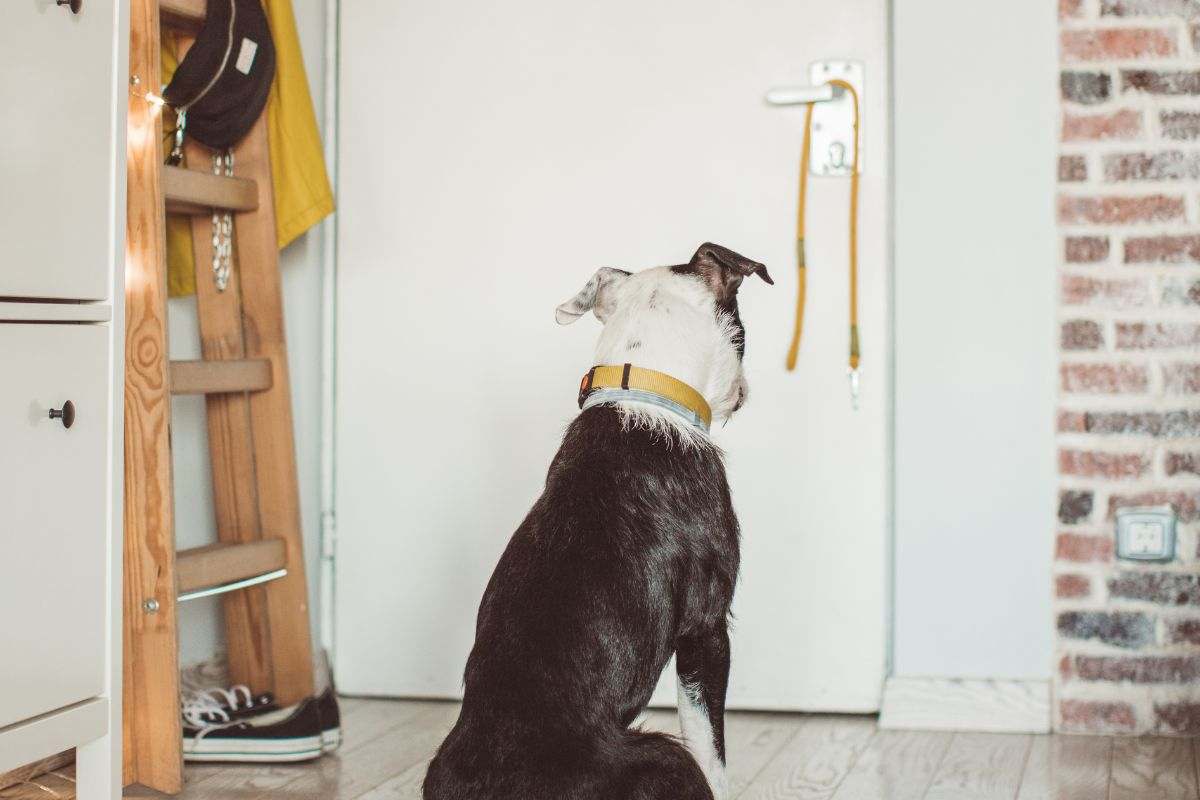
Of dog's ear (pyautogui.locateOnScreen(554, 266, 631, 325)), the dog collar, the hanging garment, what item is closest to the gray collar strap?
the dog collar

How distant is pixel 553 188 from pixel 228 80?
2.50ft

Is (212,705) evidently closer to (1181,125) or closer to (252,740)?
(252,740)

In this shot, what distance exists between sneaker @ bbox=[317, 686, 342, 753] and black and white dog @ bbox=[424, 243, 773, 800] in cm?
92

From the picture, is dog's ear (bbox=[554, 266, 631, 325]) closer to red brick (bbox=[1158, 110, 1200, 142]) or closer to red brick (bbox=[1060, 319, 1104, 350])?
red brick (bbox=[1060, 319, 1104, 350])

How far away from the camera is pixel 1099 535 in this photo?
2764 millimetres

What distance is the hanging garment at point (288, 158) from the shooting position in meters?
2.70

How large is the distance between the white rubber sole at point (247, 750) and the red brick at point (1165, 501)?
1685mm

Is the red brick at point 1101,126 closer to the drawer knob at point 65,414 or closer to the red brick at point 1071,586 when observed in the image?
the red brick at point 1071,586

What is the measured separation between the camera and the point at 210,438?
2750 millimetres

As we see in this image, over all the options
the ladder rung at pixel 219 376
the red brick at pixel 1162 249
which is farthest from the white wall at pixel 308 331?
the red brick at pixel 1162 249

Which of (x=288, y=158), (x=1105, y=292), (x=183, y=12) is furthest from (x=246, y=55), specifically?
(x=1105, y=292)

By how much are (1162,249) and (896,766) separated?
3.87 ft

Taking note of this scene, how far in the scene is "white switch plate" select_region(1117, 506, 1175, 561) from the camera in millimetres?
→ 2725

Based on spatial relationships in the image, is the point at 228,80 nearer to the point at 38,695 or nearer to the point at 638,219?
the point at 638,219
